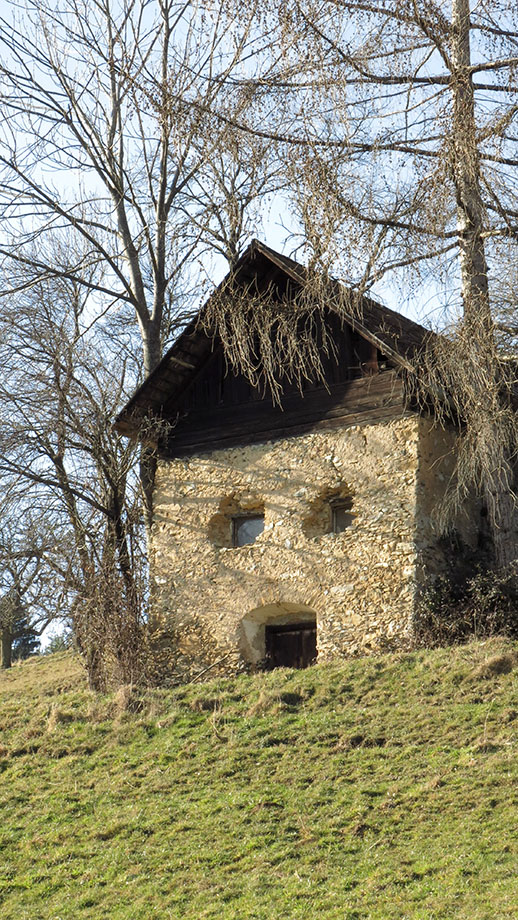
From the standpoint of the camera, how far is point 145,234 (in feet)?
66.8

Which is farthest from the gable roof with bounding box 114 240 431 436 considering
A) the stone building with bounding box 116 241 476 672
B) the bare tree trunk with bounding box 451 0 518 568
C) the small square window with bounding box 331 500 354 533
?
the small square window with bounding box 331 500 354 533

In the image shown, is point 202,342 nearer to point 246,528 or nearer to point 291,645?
point 246,528

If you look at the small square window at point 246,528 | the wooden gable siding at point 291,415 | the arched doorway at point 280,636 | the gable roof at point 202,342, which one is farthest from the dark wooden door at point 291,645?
the gable roof at point 202,342

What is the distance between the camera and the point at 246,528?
16.9 m

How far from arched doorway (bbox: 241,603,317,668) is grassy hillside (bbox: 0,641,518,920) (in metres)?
0.97

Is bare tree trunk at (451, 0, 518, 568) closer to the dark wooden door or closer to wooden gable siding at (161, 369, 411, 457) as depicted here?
wooden gable siding at (161, 369, 411, 457)

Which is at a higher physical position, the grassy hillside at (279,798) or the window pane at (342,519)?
the window pane at (342,519)

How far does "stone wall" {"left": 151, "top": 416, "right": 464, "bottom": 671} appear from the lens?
15023 mm

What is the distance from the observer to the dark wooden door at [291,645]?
15945 millimetres

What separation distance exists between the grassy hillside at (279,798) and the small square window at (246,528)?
2392 millimetres

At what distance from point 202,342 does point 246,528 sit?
2.92 metres


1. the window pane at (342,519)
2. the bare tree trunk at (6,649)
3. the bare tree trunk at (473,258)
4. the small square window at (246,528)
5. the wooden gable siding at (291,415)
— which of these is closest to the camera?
the bare tree trunk at (473,258)

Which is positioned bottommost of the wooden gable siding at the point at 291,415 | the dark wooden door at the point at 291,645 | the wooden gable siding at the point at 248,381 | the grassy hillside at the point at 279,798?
the grassy hillside at the point at 279,798

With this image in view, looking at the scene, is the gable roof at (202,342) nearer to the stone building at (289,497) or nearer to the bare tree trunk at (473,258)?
the stone building at (289,497)
